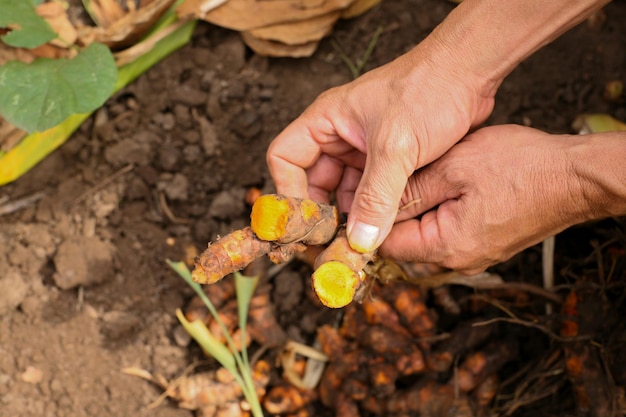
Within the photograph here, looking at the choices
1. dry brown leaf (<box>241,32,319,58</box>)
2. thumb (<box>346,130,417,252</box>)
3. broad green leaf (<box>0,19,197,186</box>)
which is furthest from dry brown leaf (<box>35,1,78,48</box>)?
thumb (<box>346,130,417,252</box>)

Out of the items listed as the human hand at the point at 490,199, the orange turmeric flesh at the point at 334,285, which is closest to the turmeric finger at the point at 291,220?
the orange turmeric flesh at the point at 334,285

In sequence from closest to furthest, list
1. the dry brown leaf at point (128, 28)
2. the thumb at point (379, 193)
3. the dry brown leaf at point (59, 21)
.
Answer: the thumb at point (379, 193)
the dry brown leaf at point (59, 21)
the dry brown leaf at point (128, 28)

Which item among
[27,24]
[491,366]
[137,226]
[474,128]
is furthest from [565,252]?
[27,24]

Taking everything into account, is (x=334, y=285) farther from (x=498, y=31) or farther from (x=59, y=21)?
(x=59, y=21)

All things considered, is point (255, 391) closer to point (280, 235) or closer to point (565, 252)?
point (280, 235)

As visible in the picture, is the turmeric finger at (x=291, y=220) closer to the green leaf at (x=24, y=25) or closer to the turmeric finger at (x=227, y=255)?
the turmeric finger at (x=227, y=255)

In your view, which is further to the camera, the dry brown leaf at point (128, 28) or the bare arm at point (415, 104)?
the dry brown leaf at point (128, 28)
